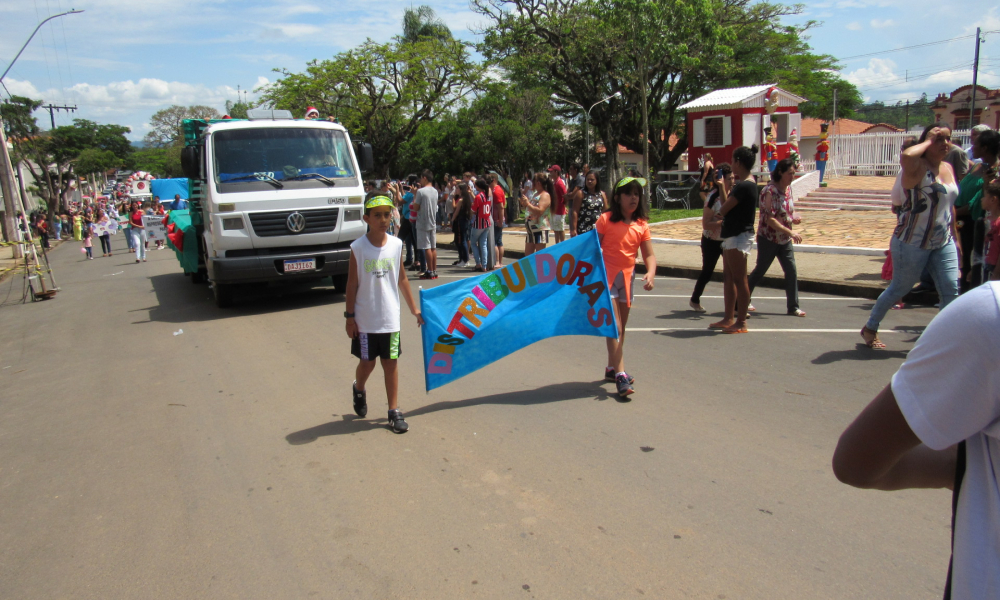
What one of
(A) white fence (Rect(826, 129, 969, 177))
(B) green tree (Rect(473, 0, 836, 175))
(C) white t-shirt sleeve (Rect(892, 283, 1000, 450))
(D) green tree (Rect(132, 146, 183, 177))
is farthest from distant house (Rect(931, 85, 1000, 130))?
(D) green tree (Rect(132, 146, 183, 177))

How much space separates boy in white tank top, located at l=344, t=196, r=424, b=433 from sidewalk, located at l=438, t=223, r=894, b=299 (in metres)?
6.89

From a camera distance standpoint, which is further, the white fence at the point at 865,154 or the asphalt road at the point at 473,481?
the white fence at the point at 865,154

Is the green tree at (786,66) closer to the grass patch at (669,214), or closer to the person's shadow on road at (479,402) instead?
the grass patch at (669,214)

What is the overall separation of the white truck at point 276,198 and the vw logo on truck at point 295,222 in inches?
0.6

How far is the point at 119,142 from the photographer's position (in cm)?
7725

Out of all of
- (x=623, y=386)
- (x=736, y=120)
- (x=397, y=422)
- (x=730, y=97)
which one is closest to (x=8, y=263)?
(x=397, y=422)

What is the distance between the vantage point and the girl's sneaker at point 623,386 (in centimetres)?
548

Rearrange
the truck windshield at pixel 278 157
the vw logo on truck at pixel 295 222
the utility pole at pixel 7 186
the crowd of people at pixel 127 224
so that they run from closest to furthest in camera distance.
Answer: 1. the vw logo on truck at pixel 295 222
2. the truck windshield at pixel 278 157
3. the crowd of people at pixel 127 224
4. the utility pole at pixel 7 186

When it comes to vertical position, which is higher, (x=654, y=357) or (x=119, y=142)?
(x=119, y=142)

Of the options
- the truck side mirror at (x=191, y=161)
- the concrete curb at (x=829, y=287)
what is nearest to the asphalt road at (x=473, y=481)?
the concrete curb at (x=829, y=287)

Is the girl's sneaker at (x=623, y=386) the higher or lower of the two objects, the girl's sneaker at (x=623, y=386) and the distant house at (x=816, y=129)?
the lower

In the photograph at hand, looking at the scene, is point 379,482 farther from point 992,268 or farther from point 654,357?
point 992,268

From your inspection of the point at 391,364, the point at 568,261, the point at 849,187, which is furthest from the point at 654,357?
the point at 849,187

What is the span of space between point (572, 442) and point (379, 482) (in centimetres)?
130
